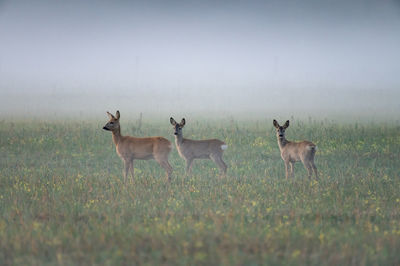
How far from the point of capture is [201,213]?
11.0 m

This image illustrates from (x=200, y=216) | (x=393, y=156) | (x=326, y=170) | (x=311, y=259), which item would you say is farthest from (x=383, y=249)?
(x=393, y=156)

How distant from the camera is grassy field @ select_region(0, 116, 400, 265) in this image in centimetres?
832

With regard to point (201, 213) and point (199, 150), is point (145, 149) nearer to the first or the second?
point (199, 150)

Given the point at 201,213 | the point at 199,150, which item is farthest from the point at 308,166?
the point at 201,213

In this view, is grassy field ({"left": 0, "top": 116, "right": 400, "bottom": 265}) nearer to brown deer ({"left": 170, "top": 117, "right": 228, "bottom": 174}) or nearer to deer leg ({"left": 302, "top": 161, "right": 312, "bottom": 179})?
deer leg ({"left": 302, "top": 161, "right": 312, "bottom": 179})

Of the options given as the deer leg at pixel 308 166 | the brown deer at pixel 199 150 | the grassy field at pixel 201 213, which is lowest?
the grassy field at pixel 201 213

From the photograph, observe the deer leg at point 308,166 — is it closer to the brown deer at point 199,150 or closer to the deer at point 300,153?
the deer at point 300,153

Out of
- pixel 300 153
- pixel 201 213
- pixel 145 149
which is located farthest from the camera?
pixel 300 153

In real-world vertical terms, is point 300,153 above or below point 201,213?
above

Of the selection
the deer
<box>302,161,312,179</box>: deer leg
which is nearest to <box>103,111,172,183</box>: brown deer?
the deer

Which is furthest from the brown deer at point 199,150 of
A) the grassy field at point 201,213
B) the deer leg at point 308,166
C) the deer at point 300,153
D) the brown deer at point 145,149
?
the deer leg at point 308,166

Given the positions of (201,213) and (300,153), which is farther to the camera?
(300,153)

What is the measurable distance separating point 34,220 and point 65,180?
14.9 ft

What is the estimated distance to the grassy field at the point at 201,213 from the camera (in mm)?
8320
